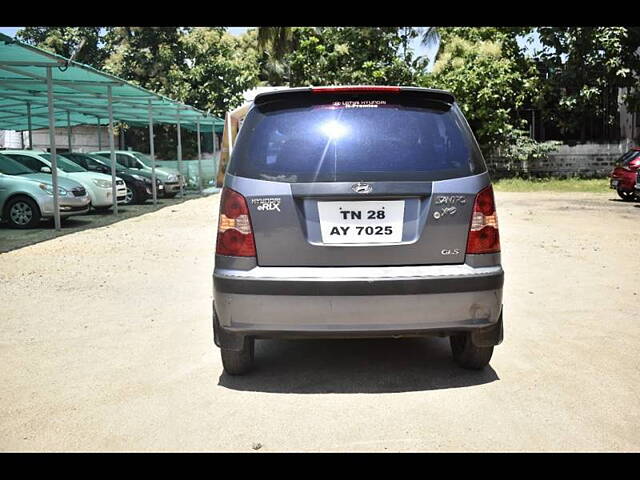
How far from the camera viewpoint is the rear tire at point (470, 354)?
4.36 metres

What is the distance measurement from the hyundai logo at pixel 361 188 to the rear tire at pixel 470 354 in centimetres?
107

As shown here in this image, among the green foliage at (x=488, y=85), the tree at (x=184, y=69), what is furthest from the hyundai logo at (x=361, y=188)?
the tree at (x=184, y=69)

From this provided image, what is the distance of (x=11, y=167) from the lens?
1399 cm

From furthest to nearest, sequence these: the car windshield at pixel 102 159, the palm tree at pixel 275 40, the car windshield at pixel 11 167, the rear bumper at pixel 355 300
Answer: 1. the palm tree at pixel 275 40
2. the car windshield at pixel 102 159
3. the car windshield at pixel 11 167
4. the rear bumper at pixel 355 300

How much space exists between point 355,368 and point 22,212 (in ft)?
35.0

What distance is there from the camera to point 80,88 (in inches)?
645

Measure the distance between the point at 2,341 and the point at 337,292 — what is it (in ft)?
9.67

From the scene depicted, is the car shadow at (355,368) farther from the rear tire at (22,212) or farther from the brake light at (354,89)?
the rear tire at (22,212)

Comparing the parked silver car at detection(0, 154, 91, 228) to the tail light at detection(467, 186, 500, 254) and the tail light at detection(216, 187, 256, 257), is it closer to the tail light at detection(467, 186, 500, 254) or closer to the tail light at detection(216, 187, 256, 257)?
the tail light at detection(216, 187, 256, 257)

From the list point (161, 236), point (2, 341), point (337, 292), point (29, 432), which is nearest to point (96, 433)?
point (29, 432)

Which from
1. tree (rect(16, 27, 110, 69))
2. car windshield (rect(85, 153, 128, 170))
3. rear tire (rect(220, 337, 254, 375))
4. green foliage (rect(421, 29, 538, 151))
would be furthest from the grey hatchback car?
tree (rect(16, 27, 110, 69))
